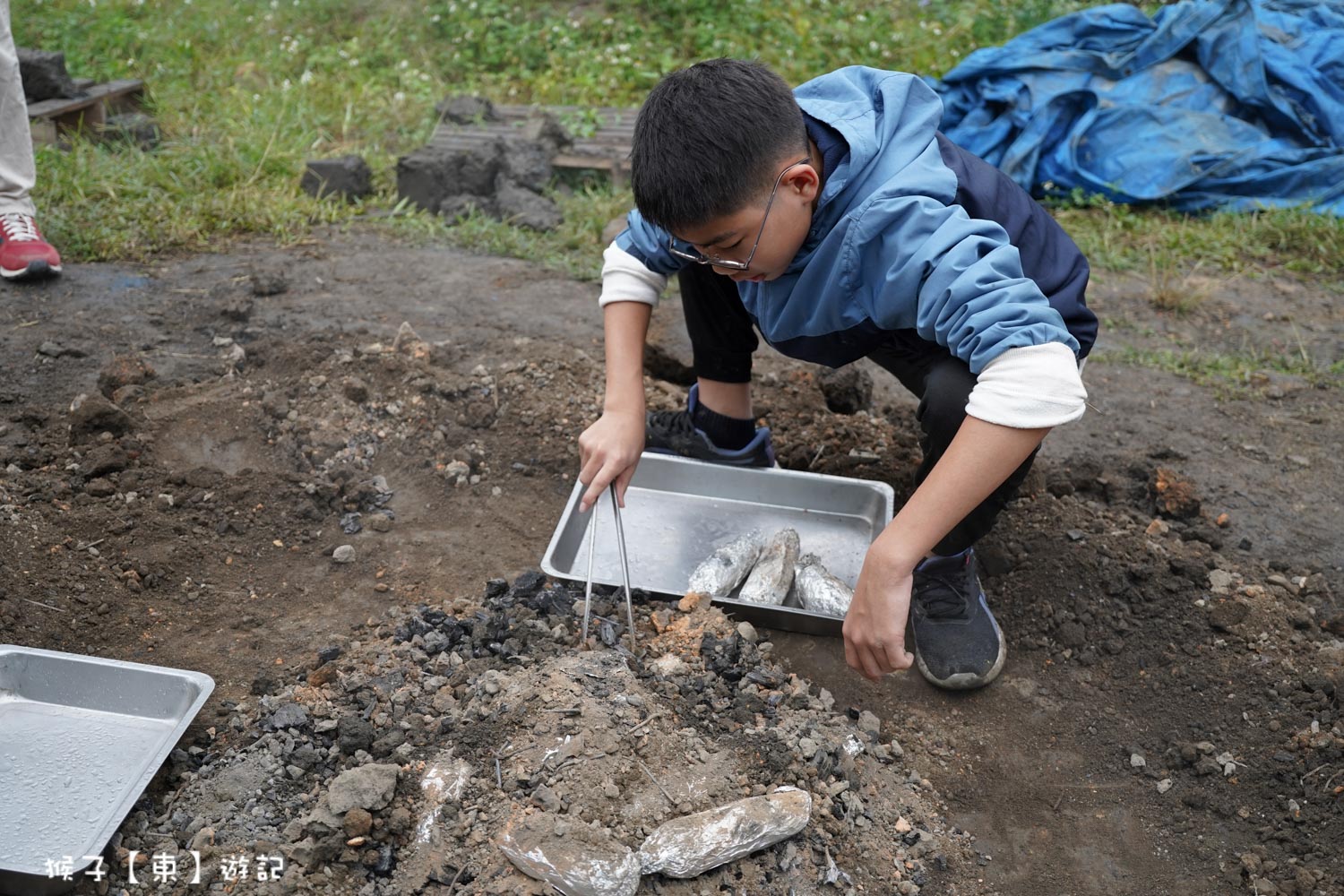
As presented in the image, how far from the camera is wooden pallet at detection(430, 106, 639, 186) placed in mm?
5379

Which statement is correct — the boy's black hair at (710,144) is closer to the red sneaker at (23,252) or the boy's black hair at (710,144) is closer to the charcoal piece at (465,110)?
the red sneaker at (23,252)

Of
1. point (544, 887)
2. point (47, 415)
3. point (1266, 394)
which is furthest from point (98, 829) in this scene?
point (1266, 394)

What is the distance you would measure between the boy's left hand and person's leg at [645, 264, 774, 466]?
112cm

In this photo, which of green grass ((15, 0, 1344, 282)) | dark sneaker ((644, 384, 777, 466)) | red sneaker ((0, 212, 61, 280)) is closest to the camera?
dark sneaker ((644, 384, 777, 466))

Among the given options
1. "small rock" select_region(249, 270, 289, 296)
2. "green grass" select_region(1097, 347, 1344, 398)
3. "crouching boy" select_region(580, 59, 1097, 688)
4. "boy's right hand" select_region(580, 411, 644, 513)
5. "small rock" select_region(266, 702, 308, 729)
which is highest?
"crouching boy" select_region(580, 59, 1097, 688)

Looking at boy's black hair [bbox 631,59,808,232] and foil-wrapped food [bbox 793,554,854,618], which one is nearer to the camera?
boy's black hair [bbox 631,59,808,232]

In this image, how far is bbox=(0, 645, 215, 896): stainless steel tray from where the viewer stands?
190 centimetres

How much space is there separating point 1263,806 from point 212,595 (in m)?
2.39

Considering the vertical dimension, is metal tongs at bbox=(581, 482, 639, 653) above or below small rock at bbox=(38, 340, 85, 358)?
above

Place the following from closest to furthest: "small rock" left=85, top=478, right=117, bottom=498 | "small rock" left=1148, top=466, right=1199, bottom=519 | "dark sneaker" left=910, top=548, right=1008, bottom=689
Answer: "dark sneaker" left=910, top=548, right=1008, bottom=689, "small rock" left=85, top=478, right=117, bottom=498, "small rock" left=1148, top=466, right=1199, bottom=519

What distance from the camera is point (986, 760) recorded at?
2.31 metres

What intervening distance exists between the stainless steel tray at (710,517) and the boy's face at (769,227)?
2.81ft

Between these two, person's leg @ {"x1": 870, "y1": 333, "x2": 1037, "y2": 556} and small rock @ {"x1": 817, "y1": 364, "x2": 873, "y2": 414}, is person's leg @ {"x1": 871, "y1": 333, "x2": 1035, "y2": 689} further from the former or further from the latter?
small rock @ {"x1": 817, "y1": 364, "x2": 873, "y2": 414}

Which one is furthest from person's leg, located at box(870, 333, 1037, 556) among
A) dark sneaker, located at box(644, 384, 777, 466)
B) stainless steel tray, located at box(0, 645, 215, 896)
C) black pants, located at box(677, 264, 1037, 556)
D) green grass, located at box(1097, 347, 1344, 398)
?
green grass, located at box(1097, 347, 1344, 398)
